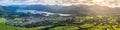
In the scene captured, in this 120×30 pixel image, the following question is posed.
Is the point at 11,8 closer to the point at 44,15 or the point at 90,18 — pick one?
the point at 44,15

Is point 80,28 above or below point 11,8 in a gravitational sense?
below

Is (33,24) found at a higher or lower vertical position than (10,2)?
lower

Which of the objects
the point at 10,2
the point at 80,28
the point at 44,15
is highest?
the point at 10,2

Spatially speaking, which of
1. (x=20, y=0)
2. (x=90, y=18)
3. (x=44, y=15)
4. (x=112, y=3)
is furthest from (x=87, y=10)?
(x=20, y=0)

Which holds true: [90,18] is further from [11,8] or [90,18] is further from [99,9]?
[11,8]

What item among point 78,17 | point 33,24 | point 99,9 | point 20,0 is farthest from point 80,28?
point 20,0

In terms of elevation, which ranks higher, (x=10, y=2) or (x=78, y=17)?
(x=10, y=2)

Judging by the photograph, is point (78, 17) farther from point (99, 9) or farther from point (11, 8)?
point (11, 8)

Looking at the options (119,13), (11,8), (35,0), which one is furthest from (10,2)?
(119,13)
